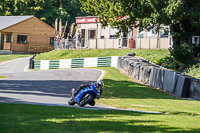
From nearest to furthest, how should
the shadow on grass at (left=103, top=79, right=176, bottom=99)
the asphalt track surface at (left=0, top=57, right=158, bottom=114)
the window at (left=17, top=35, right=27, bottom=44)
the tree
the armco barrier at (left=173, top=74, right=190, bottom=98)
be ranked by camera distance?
the asphalt track surface at (left=0, top=57, right=158, bottom=114)
the shadow on grass at (left=103, top=79, right=176, bottom=99)
the armco barrier at (left=173, top=74, right=190, bottom=98)
the tree
the window at (left=17, top=35, right=27, bottom=44)

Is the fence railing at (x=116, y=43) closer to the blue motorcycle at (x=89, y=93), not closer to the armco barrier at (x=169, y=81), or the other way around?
the armco barrier at (x=169, y=81)

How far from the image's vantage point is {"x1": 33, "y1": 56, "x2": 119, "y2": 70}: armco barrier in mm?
37372

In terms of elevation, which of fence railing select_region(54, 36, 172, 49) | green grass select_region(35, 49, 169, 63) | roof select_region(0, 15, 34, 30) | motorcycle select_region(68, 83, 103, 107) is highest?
roof select_region(0, 15, 34, 30)

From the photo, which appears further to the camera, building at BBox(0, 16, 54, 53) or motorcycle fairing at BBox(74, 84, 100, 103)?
building at BBox(0, 16, 54, 53)

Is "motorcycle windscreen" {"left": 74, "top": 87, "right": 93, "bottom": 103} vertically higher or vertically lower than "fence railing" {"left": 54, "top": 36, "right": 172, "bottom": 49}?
lower

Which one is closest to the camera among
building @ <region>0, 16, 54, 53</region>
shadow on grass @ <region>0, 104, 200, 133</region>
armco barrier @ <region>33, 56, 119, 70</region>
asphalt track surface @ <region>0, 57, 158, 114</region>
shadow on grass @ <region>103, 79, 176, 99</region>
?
shadow on grass @ <region>0, 104, 200, 133</region>

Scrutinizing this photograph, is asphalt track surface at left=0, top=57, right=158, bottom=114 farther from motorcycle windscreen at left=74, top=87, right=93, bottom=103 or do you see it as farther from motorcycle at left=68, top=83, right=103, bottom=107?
motorcycle at left=68, top=83, right=103, bottom=107

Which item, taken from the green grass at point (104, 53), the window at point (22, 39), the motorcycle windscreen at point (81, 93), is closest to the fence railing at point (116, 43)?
the green grass at point (104, 53)

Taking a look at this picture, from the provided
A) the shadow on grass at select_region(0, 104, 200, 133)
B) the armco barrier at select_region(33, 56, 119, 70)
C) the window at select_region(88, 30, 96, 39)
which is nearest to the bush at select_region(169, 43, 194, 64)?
the armco barrier at select_region(33, 56, 119, 70)

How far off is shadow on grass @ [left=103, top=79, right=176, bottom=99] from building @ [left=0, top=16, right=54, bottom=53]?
41161 millimetres

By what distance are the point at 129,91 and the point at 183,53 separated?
930 centimetres

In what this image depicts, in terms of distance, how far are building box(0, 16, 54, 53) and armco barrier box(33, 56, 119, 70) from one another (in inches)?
827

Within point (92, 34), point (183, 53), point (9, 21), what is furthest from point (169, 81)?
point (9, 21)

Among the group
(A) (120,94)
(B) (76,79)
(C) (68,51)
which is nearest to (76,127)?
Result: (A) (120,94)
